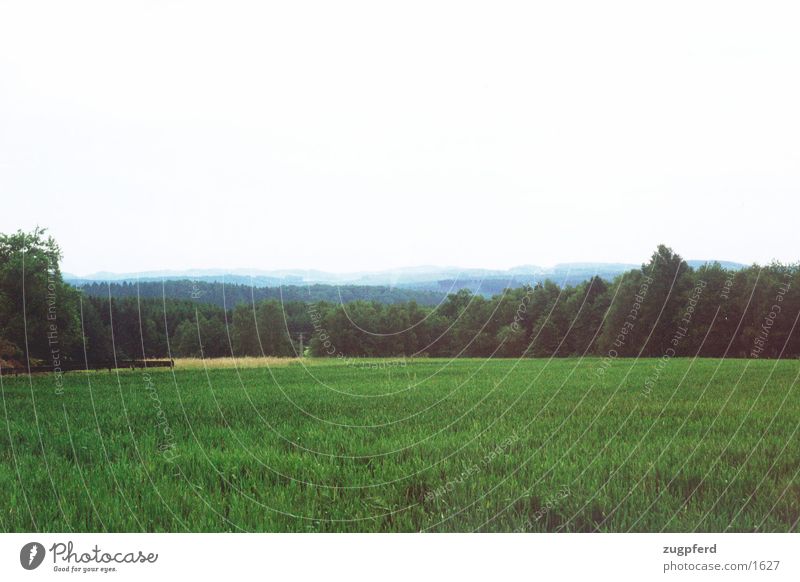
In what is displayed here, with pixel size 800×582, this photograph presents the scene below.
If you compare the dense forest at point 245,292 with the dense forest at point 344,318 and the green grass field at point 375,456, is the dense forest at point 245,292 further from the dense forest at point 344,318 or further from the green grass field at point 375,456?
the green grass field at point 375,456

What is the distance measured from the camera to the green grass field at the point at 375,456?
317 cm

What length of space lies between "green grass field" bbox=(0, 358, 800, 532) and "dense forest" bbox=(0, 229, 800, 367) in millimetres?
272

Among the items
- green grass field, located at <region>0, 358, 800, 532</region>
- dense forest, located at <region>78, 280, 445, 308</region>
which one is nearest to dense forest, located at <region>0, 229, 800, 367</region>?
dense forest, located at <region>78, 280, 445, 308</region>

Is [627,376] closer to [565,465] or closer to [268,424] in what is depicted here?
[565,465]

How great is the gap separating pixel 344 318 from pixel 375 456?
1311mm

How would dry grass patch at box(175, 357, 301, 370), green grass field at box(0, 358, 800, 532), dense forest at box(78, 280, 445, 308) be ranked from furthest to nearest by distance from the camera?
dry grass patch at box(175, 357, 301, 370) → dense forest at box(78, 280, 445, 308) → green grass field at box(0, 358, 800, 532)

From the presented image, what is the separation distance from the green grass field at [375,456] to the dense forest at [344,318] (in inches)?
10.7

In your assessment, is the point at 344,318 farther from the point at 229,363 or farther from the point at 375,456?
the point at 375,456

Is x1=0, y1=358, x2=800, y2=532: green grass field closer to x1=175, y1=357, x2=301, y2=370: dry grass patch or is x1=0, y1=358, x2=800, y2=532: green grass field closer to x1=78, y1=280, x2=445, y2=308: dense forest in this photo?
x1=175, y1=357, x2=301, y2=370: dry grass patch

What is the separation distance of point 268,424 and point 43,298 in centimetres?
172

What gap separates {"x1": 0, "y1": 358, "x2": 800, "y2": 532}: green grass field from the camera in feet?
10.4

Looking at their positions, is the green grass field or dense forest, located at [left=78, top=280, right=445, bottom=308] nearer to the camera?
the green grass field

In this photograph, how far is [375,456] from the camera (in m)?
3.78

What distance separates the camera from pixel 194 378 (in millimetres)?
4496
